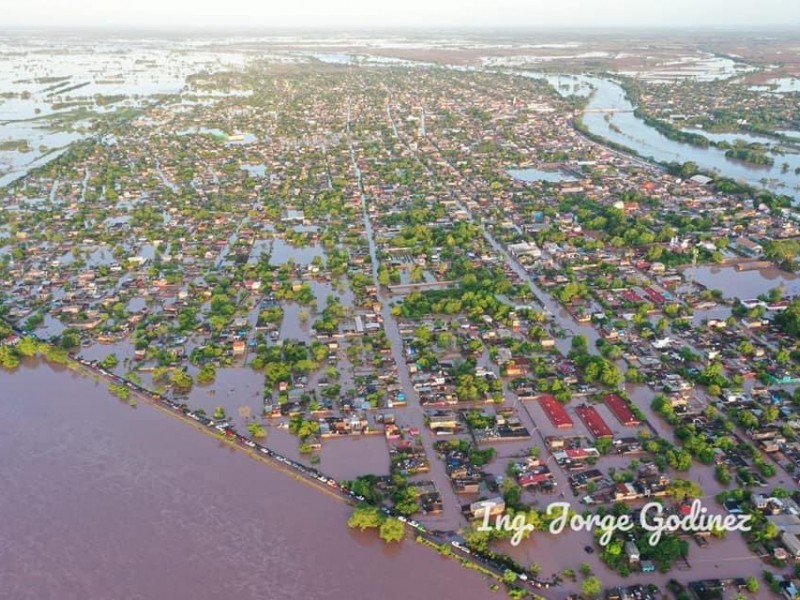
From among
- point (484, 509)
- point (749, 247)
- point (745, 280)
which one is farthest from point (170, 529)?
point (749, 247)

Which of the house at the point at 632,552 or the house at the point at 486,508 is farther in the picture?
the house at the point at 486,508

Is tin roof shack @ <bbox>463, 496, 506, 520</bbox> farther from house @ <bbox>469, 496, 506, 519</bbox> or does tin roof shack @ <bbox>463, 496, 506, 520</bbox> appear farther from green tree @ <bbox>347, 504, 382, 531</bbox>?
green tree @ <bbox>347, 504, 382, 531</bbox>

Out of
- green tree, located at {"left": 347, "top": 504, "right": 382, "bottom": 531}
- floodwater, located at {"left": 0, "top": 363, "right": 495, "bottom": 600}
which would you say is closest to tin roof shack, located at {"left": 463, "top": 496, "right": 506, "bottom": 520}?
floodwater, located at {"left": 0, "top": 363, "right": 495, "bottom": 600}

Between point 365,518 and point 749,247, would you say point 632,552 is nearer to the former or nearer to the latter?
point 365,518

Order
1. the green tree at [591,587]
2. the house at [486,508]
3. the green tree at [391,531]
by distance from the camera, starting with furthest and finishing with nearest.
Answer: the house at [486,508] → the green tree at [391,531] → the green tree at [591,587]

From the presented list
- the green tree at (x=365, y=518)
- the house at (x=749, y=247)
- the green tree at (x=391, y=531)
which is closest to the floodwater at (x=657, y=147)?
the house at (x=749, y=247)

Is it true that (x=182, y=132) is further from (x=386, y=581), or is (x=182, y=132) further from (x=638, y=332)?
(x=386, y=581)

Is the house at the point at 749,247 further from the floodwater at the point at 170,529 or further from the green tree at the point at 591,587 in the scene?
the floodwater at the point at 170,529

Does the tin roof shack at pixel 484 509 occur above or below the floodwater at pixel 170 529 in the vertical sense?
above
